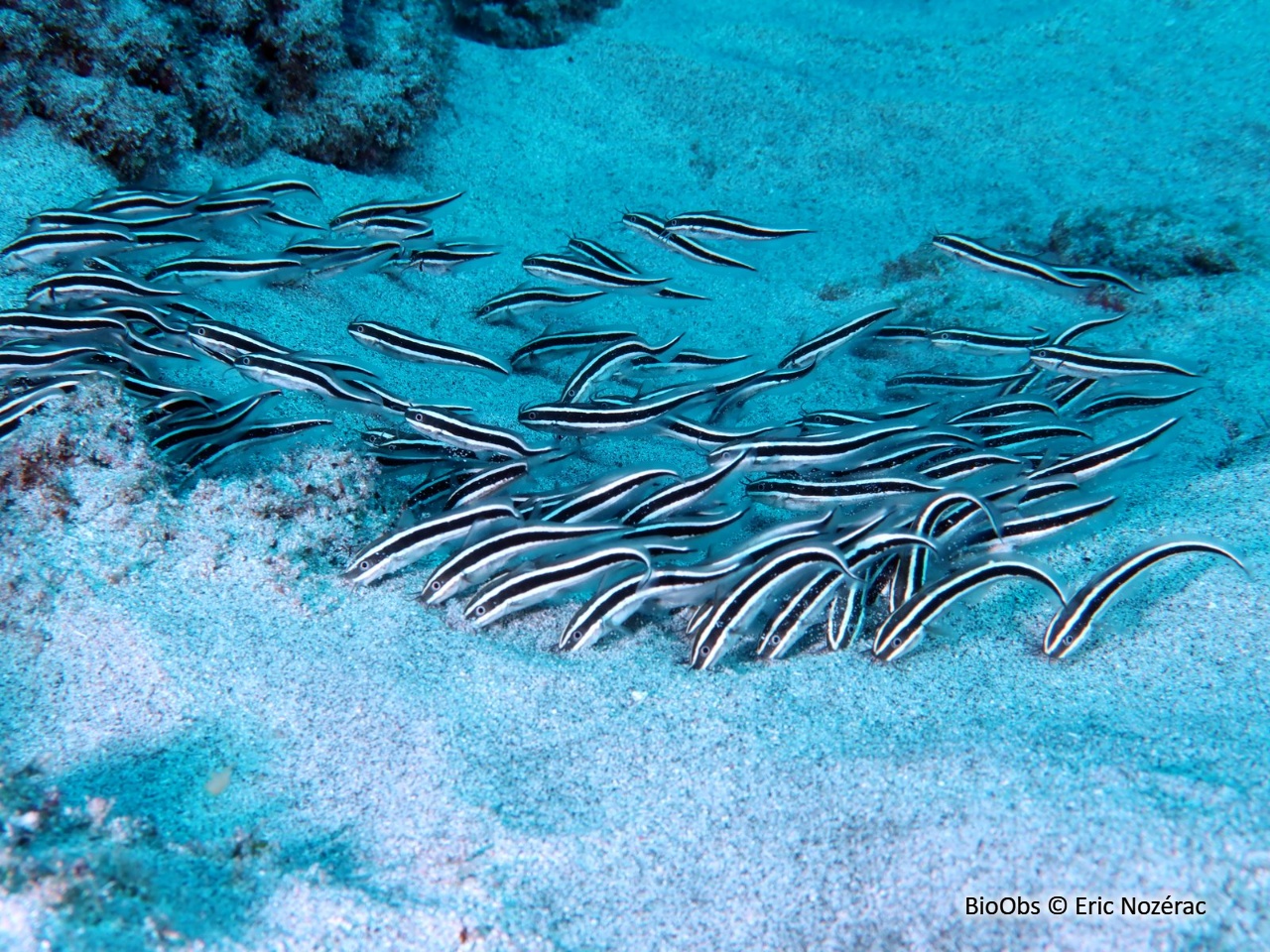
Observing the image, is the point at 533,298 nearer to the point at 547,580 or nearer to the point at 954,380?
the point at 547,580

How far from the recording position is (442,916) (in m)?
2.92

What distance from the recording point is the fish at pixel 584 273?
21.7 ft

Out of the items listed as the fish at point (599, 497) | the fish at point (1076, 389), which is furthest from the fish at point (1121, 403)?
the fish at point (599, 497)

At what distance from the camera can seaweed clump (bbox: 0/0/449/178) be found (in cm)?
639

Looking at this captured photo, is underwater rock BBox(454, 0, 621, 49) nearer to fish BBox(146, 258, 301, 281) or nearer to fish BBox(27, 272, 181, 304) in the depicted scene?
fish BBox(146, 258, 301, 281)

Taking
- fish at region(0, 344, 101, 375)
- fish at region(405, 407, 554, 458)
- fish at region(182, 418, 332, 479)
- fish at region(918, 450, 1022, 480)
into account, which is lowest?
fish at region(182, 418, 332, 479)

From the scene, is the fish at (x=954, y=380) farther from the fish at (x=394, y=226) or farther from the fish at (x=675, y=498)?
the fish at (x=394, y=226)

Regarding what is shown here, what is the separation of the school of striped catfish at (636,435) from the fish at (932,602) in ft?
0.04

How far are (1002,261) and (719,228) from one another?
100 inches

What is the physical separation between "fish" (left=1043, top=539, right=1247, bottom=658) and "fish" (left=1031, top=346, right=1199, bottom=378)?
6.78ft

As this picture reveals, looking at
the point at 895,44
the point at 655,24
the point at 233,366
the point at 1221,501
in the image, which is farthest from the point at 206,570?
the point at 895,44

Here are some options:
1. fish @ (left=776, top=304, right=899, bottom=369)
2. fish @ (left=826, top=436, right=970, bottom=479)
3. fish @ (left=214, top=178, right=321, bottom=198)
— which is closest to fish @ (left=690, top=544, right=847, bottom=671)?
fish @ (left=826, top=436, right=970, bottom=479)

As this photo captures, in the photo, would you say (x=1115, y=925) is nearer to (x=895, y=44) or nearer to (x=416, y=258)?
(x=416, y=258)

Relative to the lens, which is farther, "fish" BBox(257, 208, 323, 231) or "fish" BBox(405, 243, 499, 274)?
"fish" BBox(405, 243, 499, 274)
